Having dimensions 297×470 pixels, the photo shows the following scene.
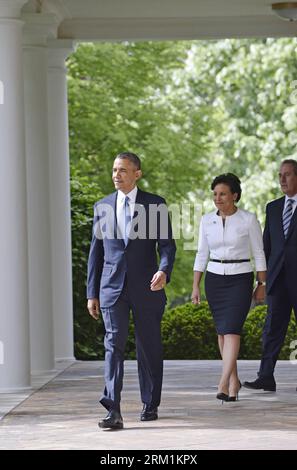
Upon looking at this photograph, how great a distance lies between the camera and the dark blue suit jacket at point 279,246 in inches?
533

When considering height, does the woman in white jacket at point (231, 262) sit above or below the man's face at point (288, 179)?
below

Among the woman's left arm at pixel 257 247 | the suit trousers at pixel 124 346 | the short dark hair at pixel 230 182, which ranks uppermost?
the short dark hair at pixel 230 182

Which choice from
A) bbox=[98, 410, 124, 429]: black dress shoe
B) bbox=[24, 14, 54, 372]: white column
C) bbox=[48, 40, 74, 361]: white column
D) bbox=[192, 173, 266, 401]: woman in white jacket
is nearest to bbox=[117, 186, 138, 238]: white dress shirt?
bbox=[98, 410, 124, 429]: black dress shoe

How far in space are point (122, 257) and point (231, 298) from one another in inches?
70.6

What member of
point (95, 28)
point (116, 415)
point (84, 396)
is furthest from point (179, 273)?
point (116, 415)

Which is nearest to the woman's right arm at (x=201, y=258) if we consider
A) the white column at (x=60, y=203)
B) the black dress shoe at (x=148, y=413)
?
the black dress shoe at (x=148, y=413)

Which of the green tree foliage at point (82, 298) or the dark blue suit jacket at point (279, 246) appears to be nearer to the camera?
the dark blue suit jacket at point (279, 246)

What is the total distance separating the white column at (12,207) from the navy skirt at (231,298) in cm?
193

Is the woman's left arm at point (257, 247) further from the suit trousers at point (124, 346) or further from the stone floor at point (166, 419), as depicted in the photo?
the suit trousers at point (124, 346)

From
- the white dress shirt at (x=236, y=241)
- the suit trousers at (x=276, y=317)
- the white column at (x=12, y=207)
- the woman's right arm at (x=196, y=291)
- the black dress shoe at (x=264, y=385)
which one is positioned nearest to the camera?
the woman's right arm at (x=196, y=291)

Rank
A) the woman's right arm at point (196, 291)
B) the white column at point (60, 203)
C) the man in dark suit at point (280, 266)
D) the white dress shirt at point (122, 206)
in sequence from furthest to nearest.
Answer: the white column at point (60, 203), the man in dark suit at point (280, 266), the woman's right arm at point (196, 291), the white dress shirt at point (122, 206)

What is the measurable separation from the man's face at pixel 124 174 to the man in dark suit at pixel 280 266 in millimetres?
2526

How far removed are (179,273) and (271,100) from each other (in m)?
4.26

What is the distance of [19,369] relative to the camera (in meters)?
13.6
